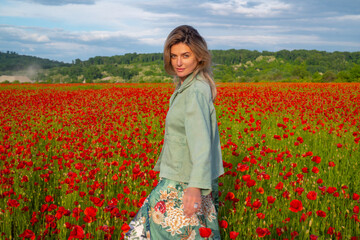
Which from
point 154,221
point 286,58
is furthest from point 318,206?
point 286,58

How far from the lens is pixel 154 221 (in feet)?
6.49

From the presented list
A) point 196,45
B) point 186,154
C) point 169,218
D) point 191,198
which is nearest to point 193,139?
point 186,154

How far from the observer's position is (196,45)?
2012mm

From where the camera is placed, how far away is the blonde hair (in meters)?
2.01

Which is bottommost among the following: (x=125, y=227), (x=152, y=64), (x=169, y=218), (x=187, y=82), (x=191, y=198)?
(x=125, y=227)

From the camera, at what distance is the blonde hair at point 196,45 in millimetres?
2012

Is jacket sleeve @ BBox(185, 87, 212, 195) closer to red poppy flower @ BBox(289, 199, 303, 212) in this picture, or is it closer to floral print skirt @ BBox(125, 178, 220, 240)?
floral print skirt @ BBox(125, 178, 220, 240)

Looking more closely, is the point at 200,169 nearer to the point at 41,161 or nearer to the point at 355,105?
the point at 41,161

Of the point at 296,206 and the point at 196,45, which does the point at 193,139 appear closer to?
the point at 196,45

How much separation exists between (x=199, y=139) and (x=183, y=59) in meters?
0.63

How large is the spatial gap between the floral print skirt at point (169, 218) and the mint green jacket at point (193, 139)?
0.11m

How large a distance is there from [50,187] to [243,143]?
361 centimetres

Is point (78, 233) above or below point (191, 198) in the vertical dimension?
below

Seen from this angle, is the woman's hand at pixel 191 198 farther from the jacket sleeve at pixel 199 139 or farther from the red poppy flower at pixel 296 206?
the red poppy flower at pixel 296 206
